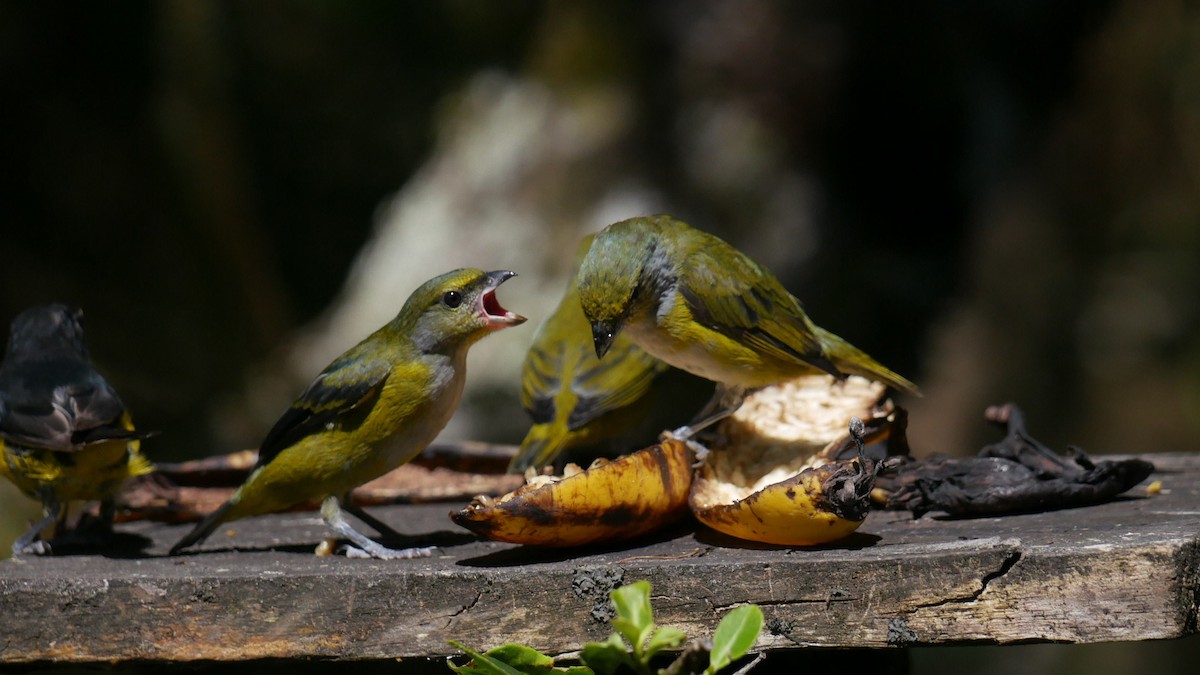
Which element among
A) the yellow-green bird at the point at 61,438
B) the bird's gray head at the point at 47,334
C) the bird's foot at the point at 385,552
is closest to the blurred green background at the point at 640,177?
the bird's gray head at the point at 47,334

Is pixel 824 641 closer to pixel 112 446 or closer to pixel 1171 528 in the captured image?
pixel 1171 528

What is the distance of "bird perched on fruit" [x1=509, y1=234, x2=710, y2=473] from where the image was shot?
15.2 ft

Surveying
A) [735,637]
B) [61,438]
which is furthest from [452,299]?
[735,637]

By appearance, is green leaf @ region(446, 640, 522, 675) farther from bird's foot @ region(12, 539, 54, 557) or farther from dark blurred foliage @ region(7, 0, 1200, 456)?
dark blurred foliage @ region(7, 0, 1200, 456)

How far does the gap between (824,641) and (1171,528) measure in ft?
2.73

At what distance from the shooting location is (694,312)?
4.25 meters

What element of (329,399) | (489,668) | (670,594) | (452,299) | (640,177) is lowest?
(489,668)

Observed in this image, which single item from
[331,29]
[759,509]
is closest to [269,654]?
[759,509]

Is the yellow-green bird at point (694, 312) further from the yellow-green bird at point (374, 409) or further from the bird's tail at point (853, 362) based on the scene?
the yellow-green bird at point (374, 409)

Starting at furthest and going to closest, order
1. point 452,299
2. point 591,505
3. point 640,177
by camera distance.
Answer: point 640,177 → point 452,299 → point 591,505

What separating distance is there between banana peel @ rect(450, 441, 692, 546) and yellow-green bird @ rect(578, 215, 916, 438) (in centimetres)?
71

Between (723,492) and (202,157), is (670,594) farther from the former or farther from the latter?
(202,157)

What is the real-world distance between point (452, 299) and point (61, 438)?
1377 mm

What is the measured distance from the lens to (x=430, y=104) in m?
10.5
